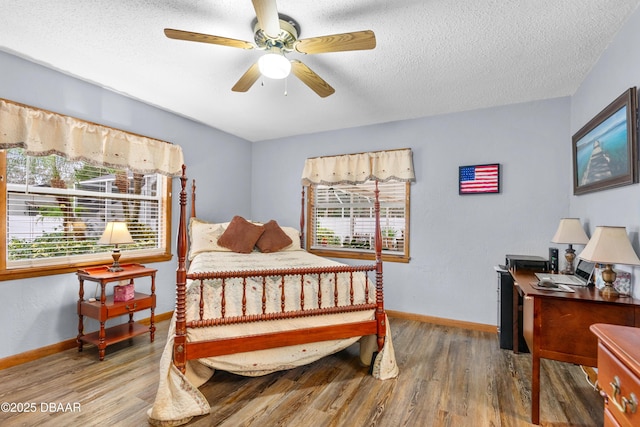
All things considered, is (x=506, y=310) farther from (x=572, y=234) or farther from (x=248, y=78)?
(x=248, y=78)

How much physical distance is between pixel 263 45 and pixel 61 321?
2979mm

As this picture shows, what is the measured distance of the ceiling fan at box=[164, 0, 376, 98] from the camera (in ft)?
5.55

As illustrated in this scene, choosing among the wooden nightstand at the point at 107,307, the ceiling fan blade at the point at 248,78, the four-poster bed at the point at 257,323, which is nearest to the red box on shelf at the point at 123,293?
the wooden nightstand at the point at 107,307

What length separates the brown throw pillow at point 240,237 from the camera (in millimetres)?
3574

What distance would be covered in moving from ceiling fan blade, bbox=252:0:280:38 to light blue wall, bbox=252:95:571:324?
2509 mm

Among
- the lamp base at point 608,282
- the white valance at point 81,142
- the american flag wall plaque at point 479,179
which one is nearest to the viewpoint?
the lamp base at point 608,282

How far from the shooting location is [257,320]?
218cm

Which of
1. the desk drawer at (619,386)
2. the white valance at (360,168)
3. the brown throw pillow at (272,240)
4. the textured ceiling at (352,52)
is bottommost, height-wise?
the desk drawer at (619,386)

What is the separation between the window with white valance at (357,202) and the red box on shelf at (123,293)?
236 centimetres

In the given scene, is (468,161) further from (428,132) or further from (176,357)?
(176,357)

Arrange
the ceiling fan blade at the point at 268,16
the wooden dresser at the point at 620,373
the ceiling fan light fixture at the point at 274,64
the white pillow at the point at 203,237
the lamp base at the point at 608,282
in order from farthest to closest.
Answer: the white pillow at the point at 203,237
the ceiling fan light fixture at the point at 274,64
the lamp base at the point at 608,282
the ceiling fan blade at the point at 268,16
the wooden dresser at the point at 620,373

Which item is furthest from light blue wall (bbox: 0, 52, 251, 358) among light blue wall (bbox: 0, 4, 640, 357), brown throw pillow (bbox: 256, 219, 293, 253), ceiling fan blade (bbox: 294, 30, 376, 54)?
ceiling fan blade (bbox: 294, 30, 376, 54)

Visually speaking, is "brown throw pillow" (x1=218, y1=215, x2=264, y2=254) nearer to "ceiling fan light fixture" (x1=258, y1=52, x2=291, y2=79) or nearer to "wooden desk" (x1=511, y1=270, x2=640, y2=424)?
"ceiling fan light fixture" (x1=258, y1=52, x2=291, y2=79)

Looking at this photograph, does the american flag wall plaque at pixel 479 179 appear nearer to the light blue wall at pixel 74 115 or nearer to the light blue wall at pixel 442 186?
the light blue wall at pixel 442 186
